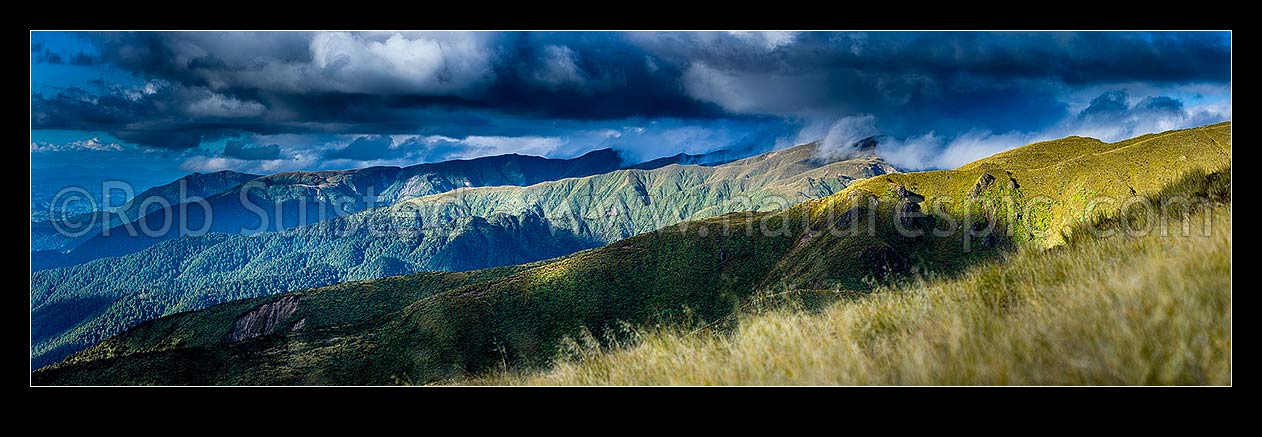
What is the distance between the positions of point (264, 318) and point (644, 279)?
93181mm

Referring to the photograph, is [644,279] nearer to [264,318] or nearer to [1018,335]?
[264,318]

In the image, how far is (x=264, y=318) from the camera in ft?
472

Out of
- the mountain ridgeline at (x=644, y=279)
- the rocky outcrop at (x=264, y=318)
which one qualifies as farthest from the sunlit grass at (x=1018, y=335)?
the rocky outcrop at (x=264, y=318)

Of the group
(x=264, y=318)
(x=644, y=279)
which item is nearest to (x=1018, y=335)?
(x=644, y=279)

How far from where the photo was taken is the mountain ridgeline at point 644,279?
61156 millimetres

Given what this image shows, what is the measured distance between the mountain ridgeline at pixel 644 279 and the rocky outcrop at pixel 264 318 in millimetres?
449

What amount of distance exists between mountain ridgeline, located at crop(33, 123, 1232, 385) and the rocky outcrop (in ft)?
1.47

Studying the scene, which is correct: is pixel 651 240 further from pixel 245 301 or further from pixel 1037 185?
pixel 245 301

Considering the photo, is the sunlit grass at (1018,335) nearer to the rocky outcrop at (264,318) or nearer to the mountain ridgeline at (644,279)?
the mountain ridgeline at (644,279)

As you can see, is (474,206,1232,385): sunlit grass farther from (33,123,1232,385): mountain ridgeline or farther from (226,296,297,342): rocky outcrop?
(226,296,297,342): rocky outcrop

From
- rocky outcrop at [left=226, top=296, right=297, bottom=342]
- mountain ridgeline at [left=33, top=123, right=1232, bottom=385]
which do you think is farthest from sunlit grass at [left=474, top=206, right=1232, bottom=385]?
rocky outcrop at [left=226, top=296, right=297, bottom=342]

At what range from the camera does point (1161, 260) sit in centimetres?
477

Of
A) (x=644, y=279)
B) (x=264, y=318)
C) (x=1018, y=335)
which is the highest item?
(x=1018, y=335)
